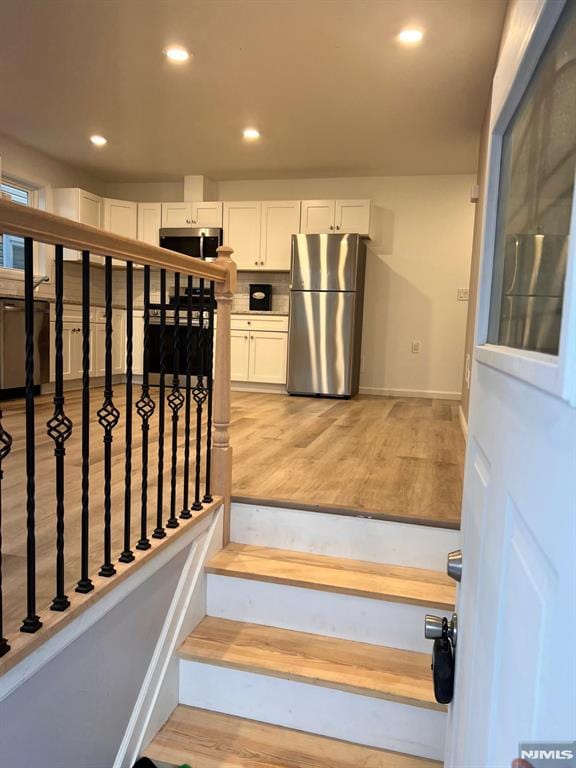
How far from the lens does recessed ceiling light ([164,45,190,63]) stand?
3.09 metres

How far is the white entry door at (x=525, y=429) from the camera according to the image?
0.37m

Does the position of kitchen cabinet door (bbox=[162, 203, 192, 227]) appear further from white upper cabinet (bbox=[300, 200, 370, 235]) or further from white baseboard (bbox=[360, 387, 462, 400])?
white baseboard (bbox=[360, 387, 462, 400])

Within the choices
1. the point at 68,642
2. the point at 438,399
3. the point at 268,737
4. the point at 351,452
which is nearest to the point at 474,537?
the point at 68,642

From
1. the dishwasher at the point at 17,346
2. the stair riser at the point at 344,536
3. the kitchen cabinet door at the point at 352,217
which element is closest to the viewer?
the stair riser at the point at 344,536

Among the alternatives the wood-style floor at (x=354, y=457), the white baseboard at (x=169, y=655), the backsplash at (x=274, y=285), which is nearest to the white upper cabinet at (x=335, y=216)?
the backsplash at (x=274, y=285)

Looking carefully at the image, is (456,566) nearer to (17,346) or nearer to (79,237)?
(79,237)

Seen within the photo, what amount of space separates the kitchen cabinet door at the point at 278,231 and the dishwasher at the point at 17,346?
7.25ft

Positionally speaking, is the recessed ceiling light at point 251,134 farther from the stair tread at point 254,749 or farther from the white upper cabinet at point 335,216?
the stair tread at point 254,749

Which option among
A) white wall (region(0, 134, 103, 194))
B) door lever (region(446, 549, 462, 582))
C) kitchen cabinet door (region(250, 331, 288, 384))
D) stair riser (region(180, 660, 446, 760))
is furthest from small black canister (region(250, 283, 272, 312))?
door lever (region(446, 549, 462, 582))

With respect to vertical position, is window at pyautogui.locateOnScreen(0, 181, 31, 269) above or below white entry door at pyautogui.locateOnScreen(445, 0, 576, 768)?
above

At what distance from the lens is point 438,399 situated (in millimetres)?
5590

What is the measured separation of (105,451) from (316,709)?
106 cm

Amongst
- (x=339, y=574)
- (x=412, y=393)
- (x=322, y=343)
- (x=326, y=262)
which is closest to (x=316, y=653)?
(x=339, y=574)

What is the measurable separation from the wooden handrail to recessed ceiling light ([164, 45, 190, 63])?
2034 mm
